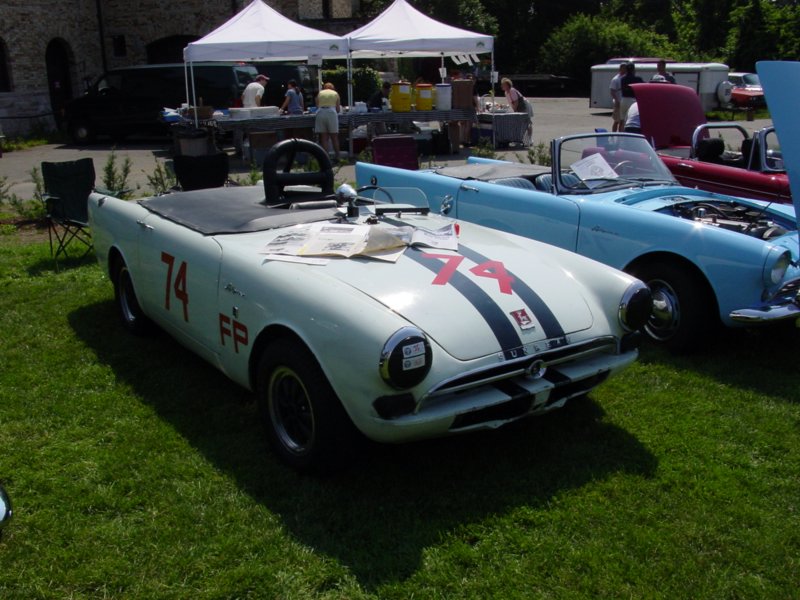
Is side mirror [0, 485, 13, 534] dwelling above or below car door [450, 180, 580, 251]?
below

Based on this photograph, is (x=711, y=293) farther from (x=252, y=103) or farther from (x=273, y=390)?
(x=252, y=103)

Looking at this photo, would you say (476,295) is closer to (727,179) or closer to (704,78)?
(727,179)

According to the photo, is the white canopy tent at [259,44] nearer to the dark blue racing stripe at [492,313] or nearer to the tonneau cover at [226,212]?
the tonneau cover at [226,212]

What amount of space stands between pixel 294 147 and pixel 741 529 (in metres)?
3.54

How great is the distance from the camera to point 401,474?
3787 mm

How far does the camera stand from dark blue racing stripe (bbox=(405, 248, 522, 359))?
11.6 feet

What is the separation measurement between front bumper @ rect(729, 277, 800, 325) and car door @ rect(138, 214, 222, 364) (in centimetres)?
305

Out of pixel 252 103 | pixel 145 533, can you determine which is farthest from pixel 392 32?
pixel 145 533

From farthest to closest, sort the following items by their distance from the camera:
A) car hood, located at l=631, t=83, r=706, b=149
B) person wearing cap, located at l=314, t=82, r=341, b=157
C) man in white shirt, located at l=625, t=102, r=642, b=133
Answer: person wearing cap, located at l=314, t=82, r=341, b=157, man in white shirt, located at l=625, t=102, r=642, b=133, car hood, located at l=631, t=83, r=706, b=149

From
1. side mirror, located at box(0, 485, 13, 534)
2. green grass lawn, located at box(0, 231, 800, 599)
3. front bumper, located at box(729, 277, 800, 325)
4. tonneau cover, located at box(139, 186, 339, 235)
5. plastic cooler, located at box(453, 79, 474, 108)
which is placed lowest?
green grass lawn, located at box(0, 231, 800, 599)

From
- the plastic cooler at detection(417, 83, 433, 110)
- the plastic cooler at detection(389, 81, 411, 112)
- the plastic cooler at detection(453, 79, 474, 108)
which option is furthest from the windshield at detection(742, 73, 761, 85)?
the plastic cooler at detection(389, 81, 411, 112)

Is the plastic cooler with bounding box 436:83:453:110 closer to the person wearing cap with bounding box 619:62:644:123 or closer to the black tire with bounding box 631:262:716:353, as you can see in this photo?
the person wearing cap with bounding box 619:62:644:123

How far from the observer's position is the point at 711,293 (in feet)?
16.9

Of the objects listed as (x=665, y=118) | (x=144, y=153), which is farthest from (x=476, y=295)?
(x=144, y=153)
